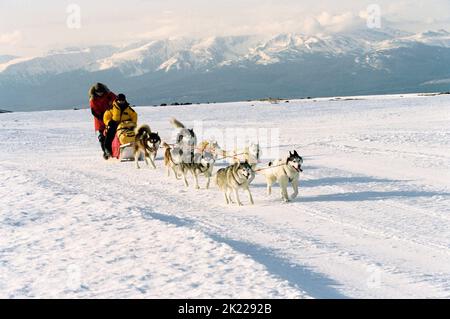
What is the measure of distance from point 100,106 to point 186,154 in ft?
15.6

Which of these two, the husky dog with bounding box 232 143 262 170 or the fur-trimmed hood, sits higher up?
the fur-trimmed hood

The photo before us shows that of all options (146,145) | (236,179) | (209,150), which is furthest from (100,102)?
(236,179)

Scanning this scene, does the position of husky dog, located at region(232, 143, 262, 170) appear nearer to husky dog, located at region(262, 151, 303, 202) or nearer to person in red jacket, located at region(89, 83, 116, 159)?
husky dog, located at region(262, 151, 303, 202)

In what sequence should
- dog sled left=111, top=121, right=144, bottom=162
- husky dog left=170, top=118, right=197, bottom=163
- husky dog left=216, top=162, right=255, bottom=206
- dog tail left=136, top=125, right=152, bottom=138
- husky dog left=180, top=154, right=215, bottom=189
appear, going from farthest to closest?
dog sled left=111, top=121, right=144, bottom=162 < dog tail left=136, top=125, right=152, bottom=138 < husky dog left=170, top=118, right=197, bottom=163 < husky dog left=180, top=154, right=215, bottom=189 < husky dog left=216, top=162, right=255, bottom=206

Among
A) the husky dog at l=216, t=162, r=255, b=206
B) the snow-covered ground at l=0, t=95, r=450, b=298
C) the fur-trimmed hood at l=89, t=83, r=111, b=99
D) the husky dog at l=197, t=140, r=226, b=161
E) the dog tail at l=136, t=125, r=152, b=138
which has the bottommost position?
the snow-covered ground at l=0, t=95, r=450, b=298

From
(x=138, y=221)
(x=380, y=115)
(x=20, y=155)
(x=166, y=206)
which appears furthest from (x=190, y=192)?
(x=380, y=115)

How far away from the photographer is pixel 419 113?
24594 millimetres

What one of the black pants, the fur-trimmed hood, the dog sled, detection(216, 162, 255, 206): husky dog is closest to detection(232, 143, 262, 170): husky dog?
detection(216, 162, 255, 206): husky dog

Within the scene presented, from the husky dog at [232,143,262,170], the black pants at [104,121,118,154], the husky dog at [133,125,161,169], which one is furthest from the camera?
the black pants at [104,121,118,154]

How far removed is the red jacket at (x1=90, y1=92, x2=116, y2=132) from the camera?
14727 mm

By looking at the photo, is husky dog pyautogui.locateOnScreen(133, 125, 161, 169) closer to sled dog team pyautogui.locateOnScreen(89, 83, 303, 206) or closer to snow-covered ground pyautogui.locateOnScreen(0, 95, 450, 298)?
sled dog team pyautogui.locateOnScreen(89, 83, 303, 206)

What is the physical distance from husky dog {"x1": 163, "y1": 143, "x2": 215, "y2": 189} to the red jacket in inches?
154

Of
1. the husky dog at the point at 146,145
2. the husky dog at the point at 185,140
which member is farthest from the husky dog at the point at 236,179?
the husky dog at the point at 146,145

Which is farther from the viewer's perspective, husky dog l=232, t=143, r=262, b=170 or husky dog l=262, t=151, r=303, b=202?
husky dog l=232, t=143, r=262, b=170
